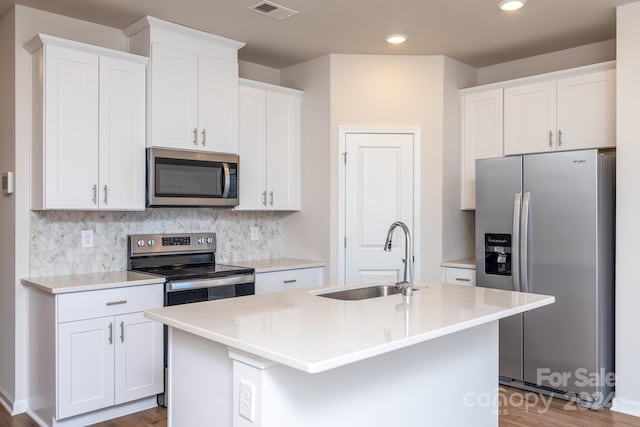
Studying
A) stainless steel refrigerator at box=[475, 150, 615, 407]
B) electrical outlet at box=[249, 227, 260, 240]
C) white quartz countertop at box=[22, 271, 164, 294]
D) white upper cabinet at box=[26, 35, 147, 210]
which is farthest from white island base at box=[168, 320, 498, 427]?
electrical outlet at box=[249, 227, 260, 240]

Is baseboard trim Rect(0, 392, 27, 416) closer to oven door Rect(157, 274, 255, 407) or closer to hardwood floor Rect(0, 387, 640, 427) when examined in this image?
hardwood floor Rect(0, 387, 640, 427)

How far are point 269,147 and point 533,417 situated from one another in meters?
2.74

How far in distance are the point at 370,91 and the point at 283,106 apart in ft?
2.45

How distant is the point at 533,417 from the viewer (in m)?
3.16

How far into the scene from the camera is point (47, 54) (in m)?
3.00

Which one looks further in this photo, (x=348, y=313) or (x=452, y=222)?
(x=452, y=222)

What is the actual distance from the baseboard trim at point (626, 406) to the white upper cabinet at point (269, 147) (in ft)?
8.88

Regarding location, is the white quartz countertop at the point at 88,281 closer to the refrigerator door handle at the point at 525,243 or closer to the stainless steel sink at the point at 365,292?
the stainless steel sink at the point at 365,292

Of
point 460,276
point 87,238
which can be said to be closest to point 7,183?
point 87,238

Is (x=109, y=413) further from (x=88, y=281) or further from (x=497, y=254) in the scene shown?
(x=497, y=254)

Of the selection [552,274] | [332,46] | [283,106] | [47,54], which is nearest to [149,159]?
[47,54]

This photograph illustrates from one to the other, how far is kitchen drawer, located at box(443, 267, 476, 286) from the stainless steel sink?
142cm

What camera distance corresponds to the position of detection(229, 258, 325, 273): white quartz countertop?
3.92 meters

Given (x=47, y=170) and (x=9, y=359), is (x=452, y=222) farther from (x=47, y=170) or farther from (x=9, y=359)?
(x=9, y=359)
